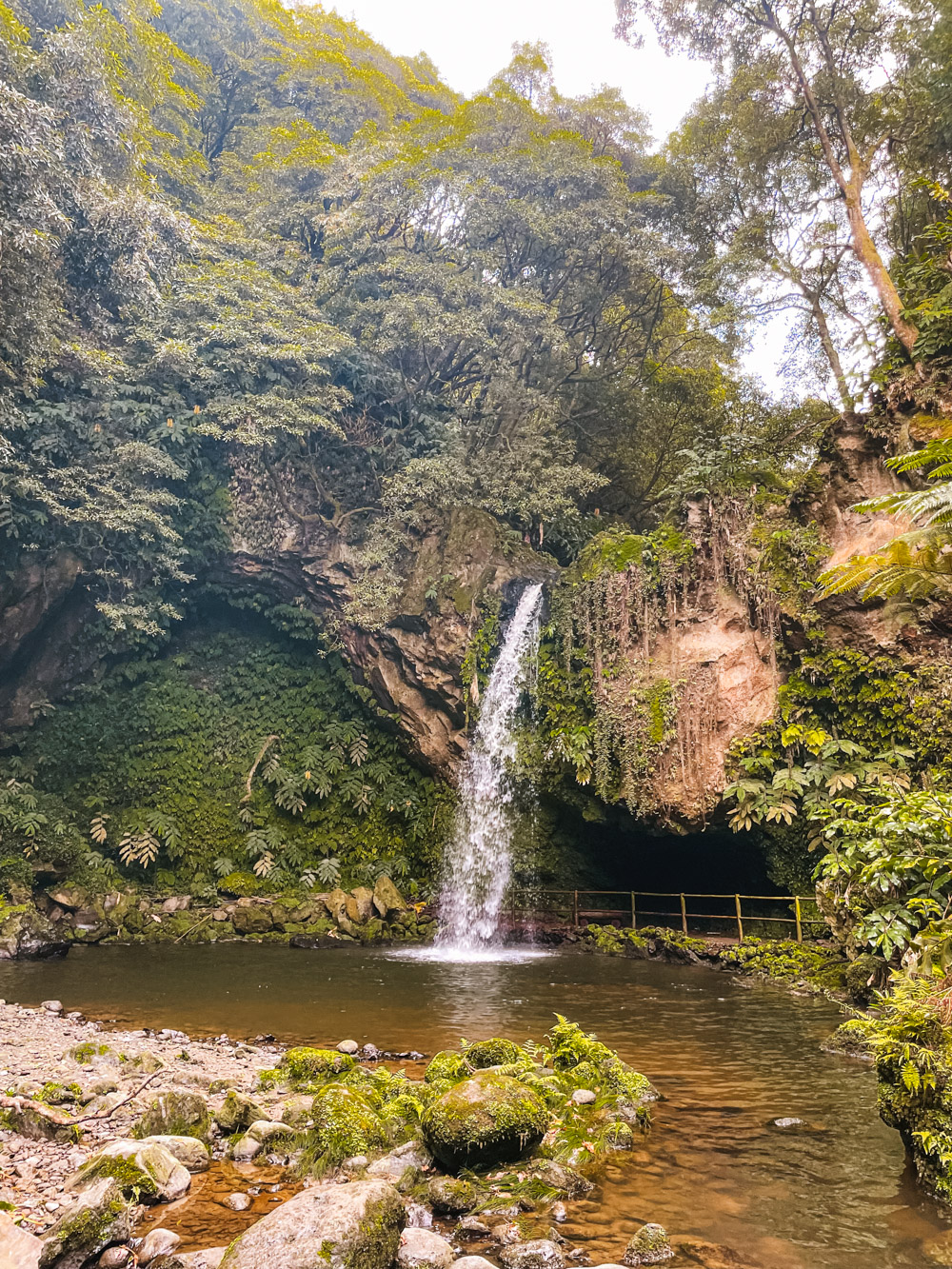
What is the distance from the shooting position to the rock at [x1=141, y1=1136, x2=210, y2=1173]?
4199mm

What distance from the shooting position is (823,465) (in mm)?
11562

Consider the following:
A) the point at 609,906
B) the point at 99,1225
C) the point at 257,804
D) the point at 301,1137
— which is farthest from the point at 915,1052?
the point at 257,804

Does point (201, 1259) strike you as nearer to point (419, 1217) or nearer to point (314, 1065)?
point (419, 1217)

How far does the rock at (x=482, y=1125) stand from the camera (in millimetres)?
4062

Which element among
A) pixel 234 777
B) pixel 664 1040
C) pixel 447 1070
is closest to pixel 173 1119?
pixel 447 1070

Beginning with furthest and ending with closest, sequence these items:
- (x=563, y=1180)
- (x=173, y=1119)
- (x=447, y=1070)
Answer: (x=447, y=1070), (x=173, y=1119), (x=563, y=1180)

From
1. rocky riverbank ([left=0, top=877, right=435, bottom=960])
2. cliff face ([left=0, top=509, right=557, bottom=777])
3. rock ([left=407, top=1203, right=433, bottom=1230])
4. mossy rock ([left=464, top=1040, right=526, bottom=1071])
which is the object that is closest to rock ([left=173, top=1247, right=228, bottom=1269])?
rock ([left=407, top=1203, right=433, bottom=1230])

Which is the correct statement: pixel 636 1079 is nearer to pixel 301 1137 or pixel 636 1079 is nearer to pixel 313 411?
pixel 301 1137

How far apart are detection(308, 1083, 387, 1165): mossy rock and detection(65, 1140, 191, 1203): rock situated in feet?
2.45

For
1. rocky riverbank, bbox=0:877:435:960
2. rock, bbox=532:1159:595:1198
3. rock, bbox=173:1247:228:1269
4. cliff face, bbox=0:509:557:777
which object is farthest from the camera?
cliff face, bbox=0:509:557:777

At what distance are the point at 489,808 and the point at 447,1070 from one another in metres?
9.35

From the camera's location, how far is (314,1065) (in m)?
5.81

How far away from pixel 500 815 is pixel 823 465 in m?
8.65

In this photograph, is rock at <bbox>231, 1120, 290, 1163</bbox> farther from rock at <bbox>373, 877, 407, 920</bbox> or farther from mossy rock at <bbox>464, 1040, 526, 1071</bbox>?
rock at <bbox>373, 877, 407, 920</bbox>
